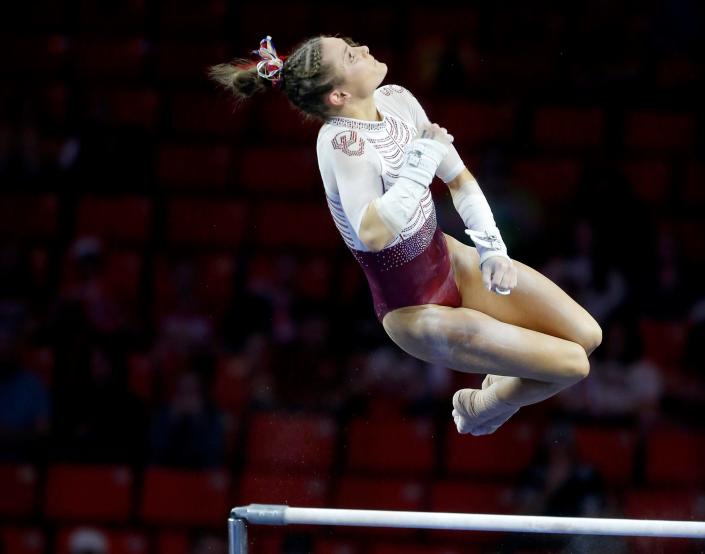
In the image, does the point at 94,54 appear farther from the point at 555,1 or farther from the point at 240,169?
the point at 555,1

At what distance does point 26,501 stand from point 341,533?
178cm

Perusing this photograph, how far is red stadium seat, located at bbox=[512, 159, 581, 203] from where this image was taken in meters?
6.09

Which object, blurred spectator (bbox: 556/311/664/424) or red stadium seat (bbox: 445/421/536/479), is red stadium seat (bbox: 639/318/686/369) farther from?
red stadium seat (bbox: 445/421/536/479)

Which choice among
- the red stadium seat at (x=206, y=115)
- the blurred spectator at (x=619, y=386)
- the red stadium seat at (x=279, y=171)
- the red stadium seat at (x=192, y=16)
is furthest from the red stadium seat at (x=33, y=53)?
the blurred spectator at (x=619, y=386)

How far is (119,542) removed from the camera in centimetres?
544

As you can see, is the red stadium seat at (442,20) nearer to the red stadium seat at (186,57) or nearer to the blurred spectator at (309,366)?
the red stadium seat at (186,57)

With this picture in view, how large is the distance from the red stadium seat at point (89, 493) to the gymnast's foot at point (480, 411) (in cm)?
248

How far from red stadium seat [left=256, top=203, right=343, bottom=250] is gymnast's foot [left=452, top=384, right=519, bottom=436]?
8.18ft

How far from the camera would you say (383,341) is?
5.76 m

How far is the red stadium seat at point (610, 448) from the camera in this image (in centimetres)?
552

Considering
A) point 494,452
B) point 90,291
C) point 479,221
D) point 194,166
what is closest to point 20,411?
point 90,291

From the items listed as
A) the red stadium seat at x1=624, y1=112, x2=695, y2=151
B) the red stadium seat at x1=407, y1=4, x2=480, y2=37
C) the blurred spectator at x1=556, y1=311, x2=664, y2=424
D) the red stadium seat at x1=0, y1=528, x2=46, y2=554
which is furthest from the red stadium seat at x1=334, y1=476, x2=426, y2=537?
the red stadium seat at x1=407, y1=4, x2=480, y2=37

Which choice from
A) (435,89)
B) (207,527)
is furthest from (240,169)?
(207,527)

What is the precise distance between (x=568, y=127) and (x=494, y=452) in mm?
2255
